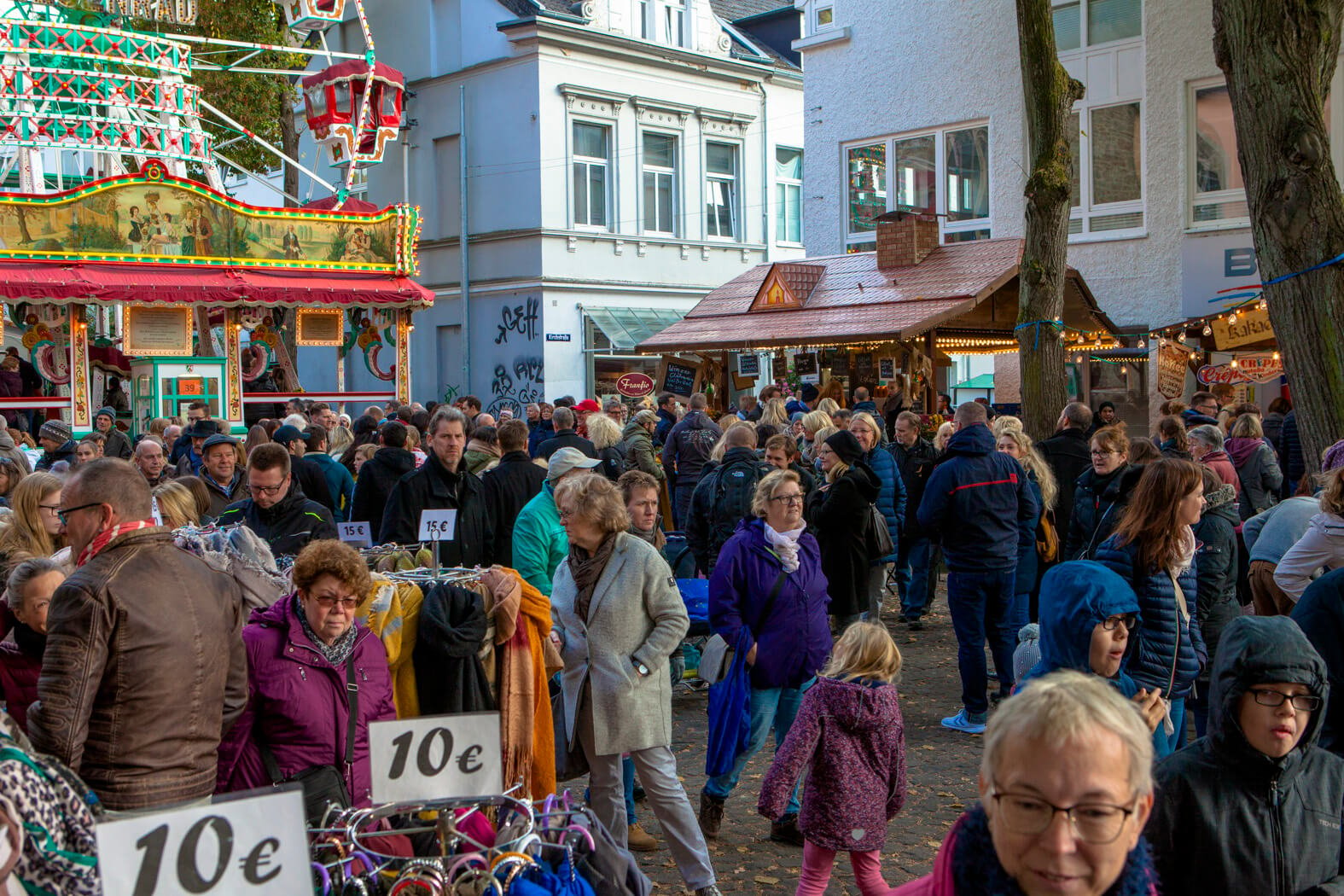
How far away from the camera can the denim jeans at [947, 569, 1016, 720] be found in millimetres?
7730

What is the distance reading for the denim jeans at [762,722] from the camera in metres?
6.00

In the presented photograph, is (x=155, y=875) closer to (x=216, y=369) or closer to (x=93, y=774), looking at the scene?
(x=93, y=774)

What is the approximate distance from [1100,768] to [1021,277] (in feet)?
35.4

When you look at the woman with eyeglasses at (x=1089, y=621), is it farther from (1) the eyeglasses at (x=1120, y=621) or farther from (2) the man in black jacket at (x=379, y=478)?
(2) the man in black jacket at (x=379, y=478)

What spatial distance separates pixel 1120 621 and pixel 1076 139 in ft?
55.0

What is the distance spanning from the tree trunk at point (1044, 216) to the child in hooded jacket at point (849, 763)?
7.77 m

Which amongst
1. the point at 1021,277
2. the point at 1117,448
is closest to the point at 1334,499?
the point at 1117,448

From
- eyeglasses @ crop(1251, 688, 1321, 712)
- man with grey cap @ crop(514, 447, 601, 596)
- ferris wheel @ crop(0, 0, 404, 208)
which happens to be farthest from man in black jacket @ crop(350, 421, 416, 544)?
ferris wheel @ crop(0, 0, 404, 208)

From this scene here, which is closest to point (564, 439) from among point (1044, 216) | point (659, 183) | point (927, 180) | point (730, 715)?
point (730, 715)

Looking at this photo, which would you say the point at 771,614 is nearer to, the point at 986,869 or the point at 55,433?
the point at 986,869

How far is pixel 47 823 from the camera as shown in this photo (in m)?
3.04

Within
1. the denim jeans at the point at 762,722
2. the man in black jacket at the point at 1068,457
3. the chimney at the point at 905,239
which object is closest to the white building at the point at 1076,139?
the chimney at the point at 905,239

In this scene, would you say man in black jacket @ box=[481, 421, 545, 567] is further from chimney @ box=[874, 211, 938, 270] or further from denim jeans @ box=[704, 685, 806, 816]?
chimney @ box=[874, 211, 938, 270]

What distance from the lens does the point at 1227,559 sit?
20.5ft
